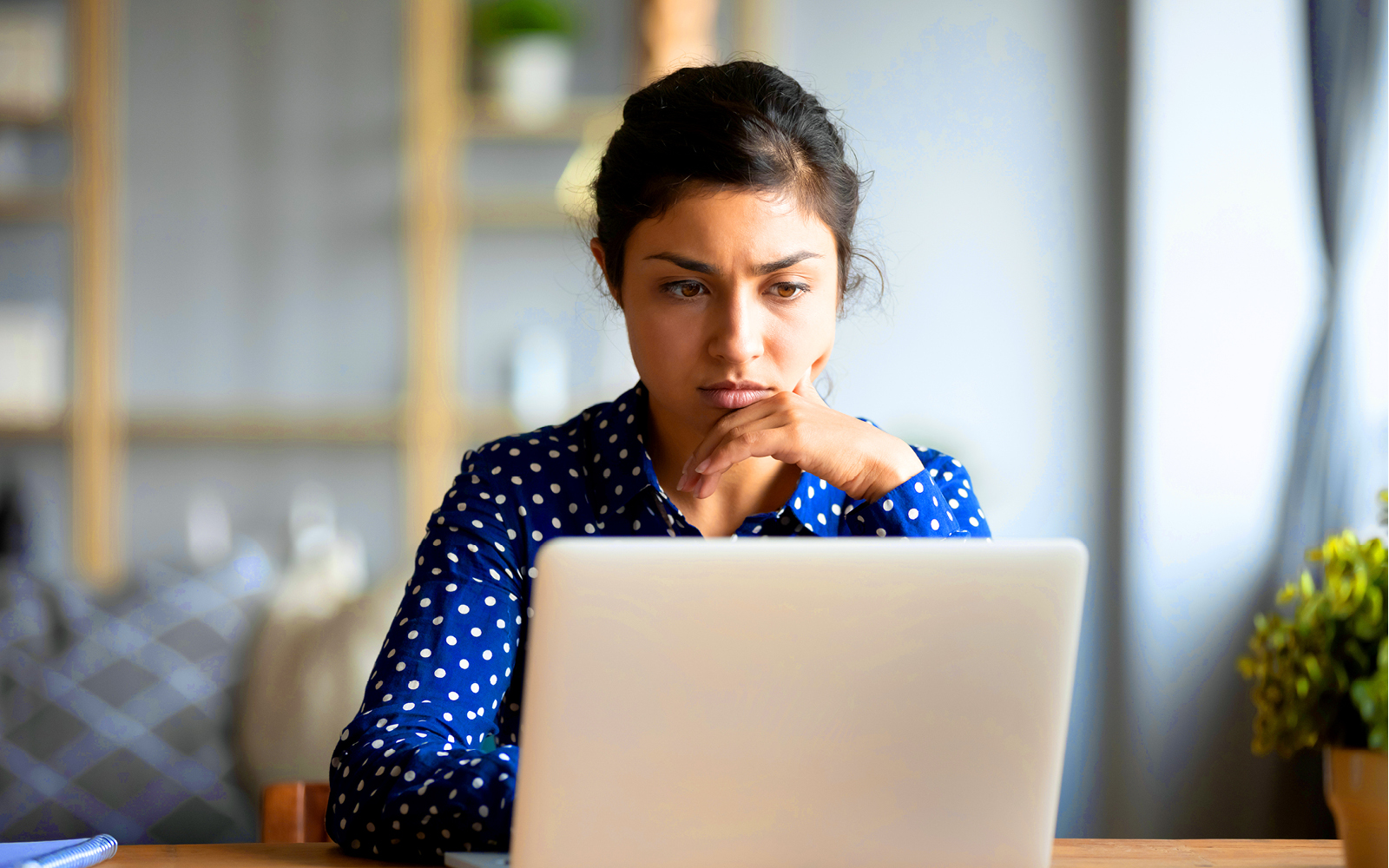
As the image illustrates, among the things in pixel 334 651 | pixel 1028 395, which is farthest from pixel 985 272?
pixel 334 651

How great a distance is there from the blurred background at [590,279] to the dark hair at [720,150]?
1.63 m

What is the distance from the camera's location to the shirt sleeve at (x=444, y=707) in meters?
0.80

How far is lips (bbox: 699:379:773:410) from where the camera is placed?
3.91ft

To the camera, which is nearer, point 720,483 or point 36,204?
point 720,483

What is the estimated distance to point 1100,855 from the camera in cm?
87

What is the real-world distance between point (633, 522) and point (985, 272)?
81.8 inches

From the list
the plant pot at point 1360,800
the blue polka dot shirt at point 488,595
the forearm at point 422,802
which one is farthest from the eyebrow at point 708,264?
the plant pot at point 1360,800

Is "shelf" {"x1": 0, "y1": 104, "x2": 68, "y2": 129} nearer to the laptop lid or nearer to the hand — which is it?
the hand

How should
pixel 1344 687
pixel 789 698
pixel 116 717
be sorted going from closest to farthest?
pixel 789 698
pixel 1344 687
pixel 116 717

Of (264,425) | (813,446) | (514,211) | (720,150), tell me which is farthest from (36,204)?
(813,446)

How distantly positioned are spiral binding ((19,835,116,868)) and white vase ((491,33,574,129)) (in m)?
2.34

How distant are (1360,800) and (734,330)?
0.66 meters

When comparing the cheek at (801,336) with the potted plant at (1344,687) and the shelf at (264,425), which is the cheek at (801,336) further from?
the shelf at (264,425)

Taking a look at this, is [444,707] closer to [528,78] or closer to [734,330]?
[734,330]
